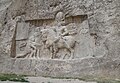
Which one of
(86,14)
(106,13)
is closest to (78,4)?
(86,14)

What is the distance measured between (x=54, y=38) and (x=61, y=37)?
25cm

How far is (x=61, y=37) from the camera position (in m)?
7.79

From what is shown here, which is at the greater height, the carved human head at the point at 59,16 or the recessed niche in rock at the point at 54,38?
the carved human head at the point at 59,16

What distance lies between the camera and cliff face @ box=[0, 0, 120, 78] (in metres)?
6.96

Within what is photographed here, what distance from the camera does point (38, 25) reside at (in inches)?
340

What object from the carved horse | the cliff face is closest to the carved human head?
the cliff face

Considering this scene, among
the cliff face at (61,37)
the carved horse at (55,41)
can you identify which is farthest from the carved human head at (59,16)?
the carved horse at (55,41)

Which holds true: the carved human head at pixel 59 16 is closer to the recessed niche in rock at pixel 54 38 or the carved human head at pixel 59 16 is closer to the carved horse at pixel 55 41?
the recessed niche in rock at pixel 54 38

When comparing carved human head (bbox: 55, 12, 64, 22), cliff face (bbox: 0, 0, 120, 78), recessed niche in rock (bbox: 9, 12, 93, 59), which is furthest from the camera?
carved human head (bbox: 55, 12, 64, 22)

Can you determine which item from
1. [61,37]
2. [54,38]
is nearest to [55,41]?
[54,38]

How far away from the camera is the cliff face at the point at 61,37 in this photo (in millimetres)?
6957

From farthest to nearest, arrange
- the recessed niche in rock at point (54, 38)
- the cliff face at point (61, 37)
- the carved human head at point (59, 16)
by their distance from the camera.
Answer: the carved human head at point (59, 16) → the recessed niche in rock at point (54, 38) → the cliff face at point (61, 37)

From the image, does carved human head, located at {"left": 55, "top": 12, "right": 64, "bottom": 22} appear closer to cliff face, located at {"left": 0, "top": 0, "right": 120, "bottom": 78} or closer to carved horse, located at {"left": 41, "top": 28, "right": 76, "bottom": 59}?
cliff face, located at {"left": 0, "top": 0, "right": 120, "bottom": 78}

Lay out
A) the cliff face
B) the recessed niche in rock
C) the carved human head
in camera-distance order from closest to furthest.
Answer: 1. the cliff face
2. the recessed niche in rock
3. the carved human head
